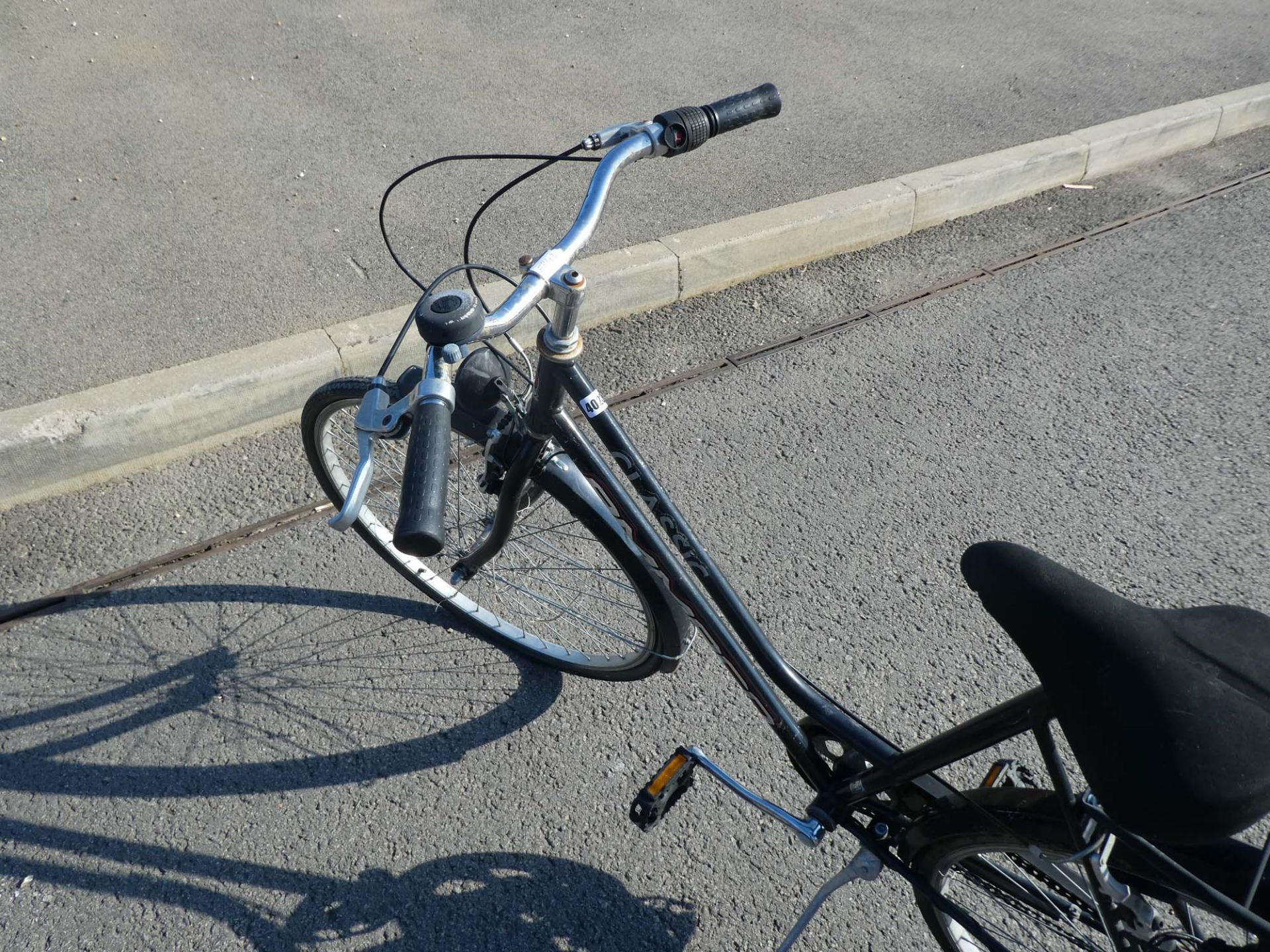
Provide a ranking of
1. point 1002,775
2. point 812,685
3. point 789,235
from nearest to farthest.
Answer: point 1002,775 < point 812,685 < point 789,235

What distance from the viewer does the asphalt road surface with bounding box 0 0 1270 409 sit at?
4.04 m

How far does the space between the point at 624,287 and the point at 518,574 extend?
1.70m

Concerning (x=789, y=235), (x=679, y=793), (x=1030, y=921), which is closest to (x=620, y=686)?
(x=679, y=793)

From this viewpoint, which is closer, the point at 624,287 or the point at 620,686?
the point at 620,686

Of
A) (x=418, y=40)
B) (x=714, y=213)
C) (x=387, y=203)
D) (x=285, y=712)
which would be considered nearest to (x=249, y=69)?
(x=418, y=40)

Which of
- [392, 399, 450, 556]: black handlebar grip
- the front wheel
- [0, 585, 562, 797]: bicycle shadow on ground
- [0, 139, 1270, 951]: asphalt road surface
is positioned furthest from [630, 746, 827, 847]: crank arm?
[392, 399, 450, 556]: black handlebar grip

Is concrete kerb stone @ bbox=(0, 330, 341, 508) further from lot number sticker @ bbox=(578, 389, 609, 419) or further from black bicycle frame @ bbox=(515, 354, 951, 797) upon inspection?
lot number sticker @ bbox=(578, 389, 609, 419)

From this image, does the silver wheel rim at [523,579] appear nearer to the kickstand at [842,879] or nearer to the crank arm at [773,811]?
the crank arm at [773,811]

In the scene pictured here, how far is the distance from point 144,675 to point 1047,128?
17.7 feet

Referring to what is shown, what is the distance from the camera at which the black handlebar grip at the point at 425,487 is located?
1.29 meters

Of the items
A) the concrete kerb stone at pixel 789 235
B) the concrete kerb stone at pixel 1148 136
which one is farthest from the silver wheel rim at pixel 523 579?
the concrete kerb stone at pixel 1148 136

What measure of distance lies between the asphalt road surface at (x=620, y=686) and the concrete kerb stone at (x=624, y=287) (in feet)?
0.51

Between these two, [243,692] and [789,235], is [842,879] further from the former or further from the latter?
[789,235]

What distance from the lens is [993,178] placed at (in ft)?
16.8
